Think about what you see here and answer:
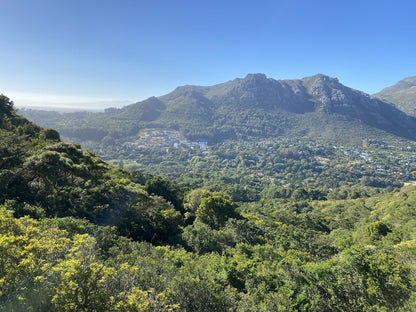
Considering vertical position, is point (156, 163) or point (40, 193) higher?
point (40, 193)

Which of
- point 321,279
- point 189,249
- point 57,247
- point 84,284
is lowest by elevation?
point 189,249

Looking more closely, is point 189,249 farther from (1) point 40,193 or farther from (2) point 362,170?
(2) point 362,170

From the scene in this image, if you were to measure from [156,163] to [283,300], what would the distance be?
16018 cm

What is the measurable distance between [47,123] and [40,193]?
227m

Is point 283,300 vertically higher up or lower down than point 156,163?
higher up

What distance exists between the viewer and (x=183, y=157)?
18275 cm

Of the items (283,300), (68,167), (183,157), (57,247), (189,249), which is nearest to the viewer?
(57,247)

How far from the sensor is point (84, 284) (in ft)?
21.1

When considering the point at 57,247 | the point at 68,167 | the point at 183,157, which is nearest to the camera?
the point at 57,247

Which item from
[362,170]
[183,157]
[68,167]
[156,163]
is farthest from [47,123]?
[362,170]

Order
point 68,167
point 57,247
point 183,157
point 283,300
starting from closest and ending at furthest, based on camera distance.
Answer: point 57,247 < point 283,300 < point 68,167 < point 183,157

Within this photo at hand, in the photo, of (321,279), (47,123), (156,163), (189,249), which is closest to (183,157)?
(156,163)

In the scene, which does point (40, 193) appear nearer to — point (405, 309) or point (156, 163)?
point (405, 309)

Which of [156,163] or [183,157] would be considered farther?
[183,157]
